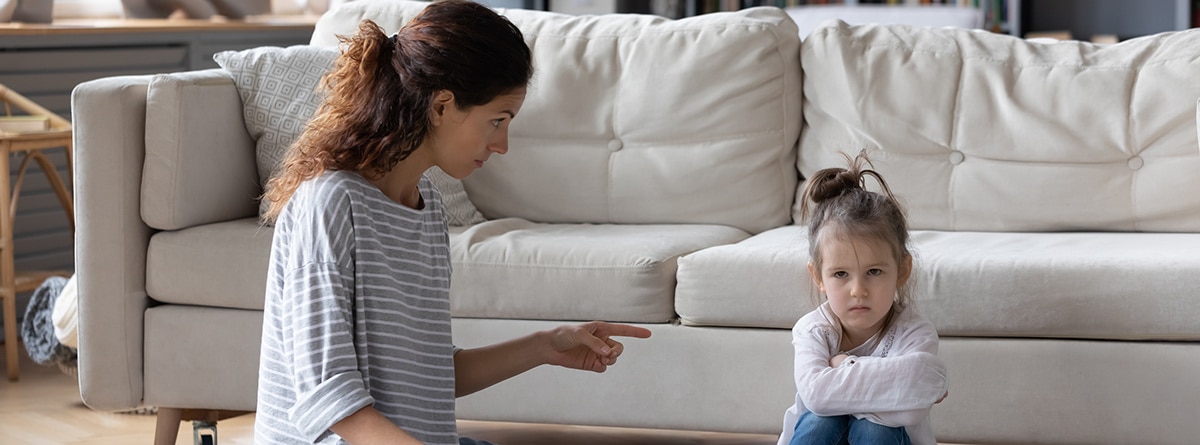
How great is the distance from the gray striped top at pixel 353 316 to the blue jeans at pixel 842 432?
559mm

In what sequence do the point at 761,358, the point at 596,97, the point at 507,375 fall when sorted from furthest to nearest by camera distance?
the point at 596,97, the point at 761,358, the point at 507,375

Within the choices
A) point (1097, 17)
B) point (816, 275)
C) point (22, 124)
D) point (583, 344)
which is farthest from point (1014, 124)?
point (1097, 17)

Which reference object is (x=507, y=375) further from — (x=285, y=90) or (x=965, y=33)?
(x=965, y=33)

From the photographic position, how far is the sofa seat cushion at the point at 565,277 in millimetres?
2199

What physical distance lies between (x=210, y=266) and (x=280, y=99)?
36cm

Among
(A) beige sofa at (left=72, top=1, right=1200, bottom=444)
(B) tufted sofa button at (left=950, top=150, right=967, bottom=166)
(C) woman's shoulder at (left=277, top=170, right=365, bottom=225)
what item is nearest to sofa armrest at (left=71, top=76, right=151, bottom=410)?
(A) beige sofa at (left=72, top=1, right=1200, bottom=444)

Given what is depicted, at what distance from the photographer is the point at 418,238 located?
58.2 inches

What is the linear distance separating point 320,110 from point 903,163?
56.2 inches

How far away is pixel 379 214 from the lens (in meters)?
1.41

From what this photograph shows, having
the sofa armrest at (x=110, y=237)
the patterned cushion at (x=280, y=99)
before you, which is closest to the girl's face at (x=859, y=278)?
the patterned cushion at (x=280, y=99)

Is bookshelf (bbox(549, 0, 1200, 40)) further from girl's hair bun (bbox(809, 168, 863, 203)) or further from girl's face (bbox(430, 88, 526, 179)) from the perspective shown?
girl's face (bbox(430, 88, 526, 179))

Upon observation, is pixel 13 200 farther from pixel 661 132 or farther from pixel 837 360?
pixel 837 360

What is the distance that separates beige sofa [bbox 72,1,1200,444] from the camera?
81.2 inches

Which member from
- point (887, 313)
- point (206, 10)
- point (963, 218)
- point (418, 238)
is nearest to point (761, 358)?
point (887, 313)
